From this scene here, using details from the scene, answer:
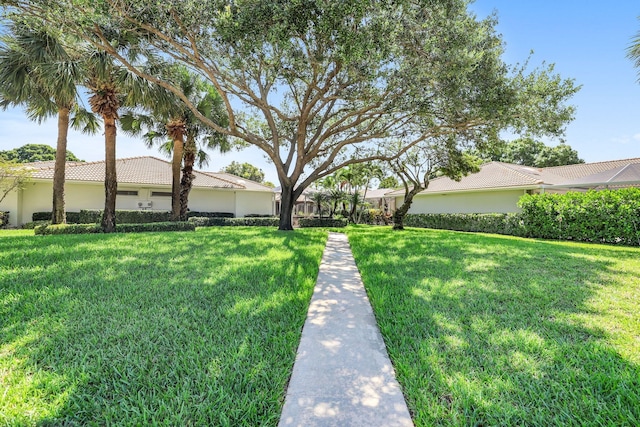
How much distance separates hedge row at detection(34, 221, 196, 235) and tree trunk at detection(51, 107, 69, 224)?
984 mm

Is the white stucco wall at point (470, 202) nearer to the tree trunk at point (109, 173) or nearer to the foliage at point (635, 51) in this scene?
the foliage at point (635, 51)

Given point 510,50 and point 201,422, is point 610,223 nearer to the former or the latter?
point 510,50

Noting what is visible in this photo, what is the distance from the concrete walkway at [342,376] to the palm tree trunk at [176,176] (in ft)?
46.4

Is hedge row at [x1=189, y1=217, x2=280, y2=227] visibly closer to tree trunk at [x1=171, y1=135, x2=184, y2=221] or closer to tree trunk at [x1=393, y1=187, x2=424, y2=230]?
tree trunk at [x1=171, y1=135, x2=184, y2=221]

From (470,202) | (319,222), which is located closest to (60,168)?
(319,222)

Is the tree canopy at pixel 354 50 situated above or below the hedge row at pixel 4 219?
above

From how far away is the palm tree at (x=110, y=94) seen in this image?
1057 cm

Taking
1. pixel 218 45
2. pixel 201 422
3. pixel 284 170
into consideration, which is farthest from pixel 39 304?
pixel 284 170

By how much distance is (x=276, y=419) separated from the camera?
209 cm

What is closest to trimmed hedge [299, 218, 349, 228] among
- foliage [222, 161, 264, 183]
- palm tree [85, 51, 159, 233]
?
palm tree [85, 51, 159, 233]

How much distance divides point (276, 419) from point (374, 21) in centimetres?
899

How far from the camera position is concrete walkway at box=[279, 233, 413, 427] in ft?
7.03

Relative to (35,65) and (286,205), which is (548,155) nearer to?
(286,205)

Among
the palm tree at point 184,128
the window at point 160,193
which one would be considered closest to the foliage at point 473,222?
the palm tree at point 184,128
